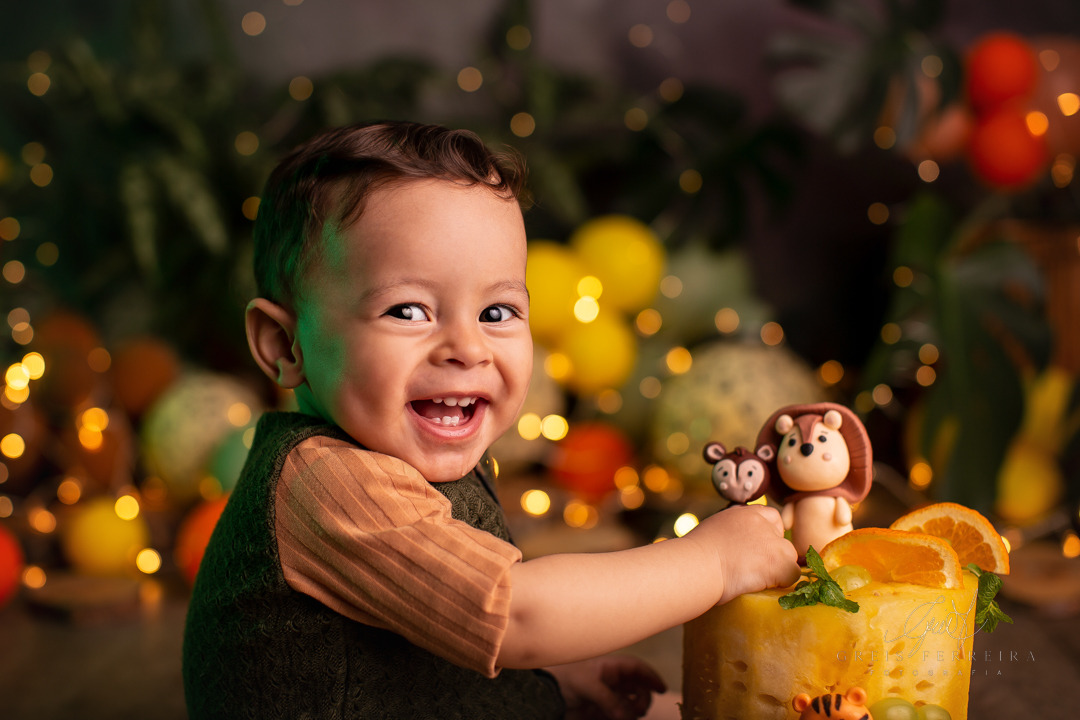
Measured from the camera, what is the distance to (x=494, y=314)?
0.70m

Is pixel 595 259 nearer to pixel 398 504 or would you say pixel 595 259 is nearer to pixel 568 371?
pixel 568 371

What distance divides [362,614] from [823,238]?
6.81 feet

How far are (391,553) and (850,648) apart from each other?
0.32 m

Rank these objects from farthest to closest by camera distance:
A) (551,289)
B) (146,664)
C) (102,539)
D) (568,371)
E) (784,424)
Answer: (568,371), (551,289), (102,539), (146,664), (784,424)

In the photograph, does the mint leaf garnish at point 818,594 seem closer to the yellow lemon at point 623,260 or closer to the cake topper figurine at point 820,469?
the cake topper figurine at point 820,469

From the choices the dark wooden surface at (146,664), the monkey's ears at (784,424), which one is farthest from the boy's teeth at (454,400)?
the dark wooden surface at (146,664)

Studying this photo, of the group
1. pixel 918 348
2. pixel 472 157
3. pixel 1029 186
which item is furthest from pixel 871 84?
pixel 472 157

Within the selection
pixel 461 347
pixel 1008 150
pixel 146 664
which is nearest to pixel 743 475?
pixel 461 347

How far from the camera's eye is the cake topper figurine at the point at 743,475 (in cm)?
68

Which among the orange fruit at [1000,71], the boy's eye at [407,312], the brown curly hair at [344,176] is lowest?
the boy's eye at [407,312]

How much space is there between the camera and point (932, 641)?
0.60 m

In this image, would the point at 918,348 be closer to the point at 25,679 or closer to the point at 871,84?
the point at 871,84

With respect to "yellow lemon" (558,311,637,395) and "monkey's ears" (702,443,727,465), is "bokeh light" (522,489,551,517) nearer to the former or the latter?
"yellow lemon" (558,311,637,395)

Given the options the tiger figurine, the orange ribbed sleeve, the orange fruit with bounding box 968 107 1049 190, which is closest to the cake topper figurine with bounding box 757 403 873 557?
the tiger figurine
